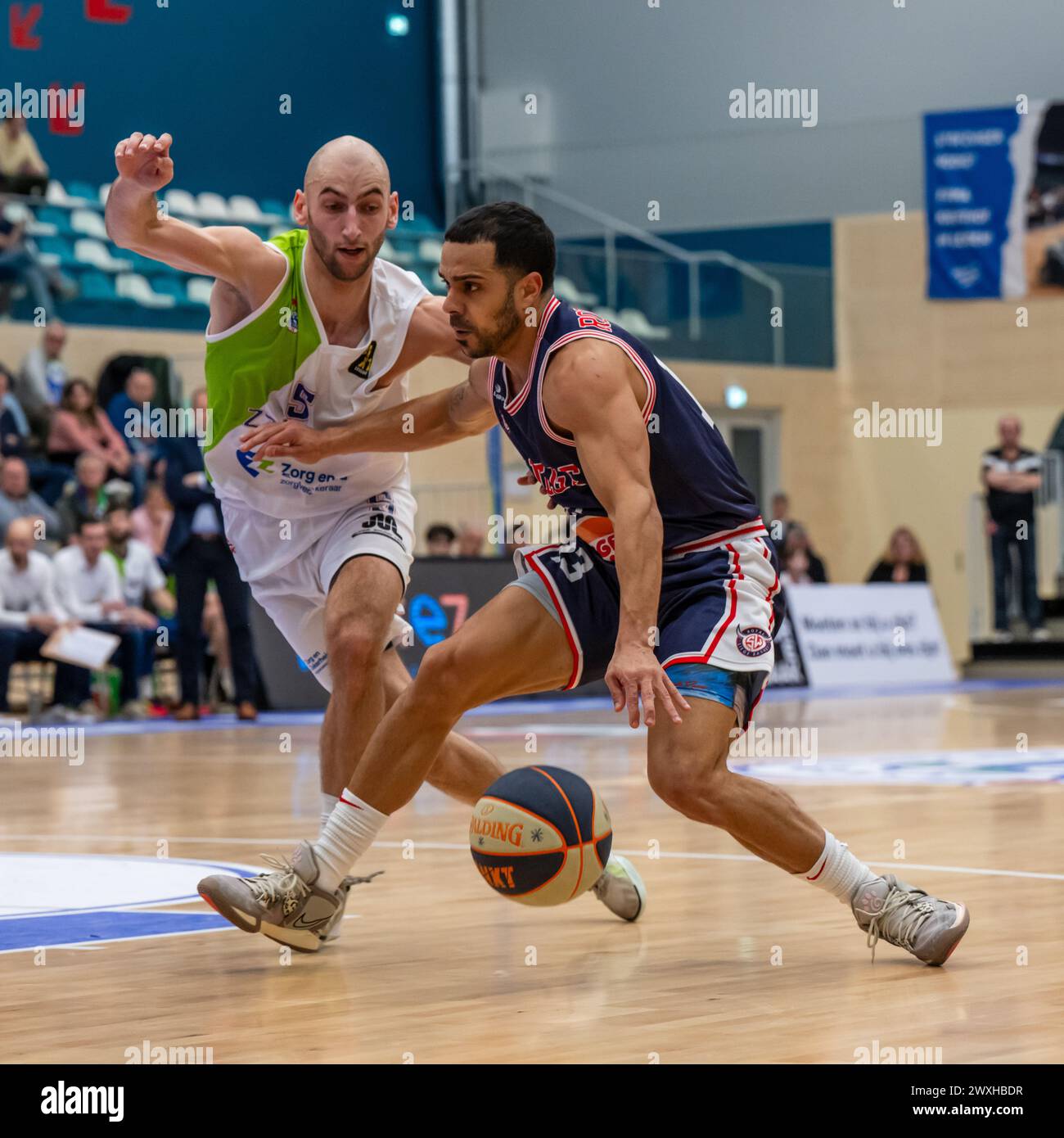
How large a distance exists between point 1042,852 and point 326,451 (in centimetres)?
292

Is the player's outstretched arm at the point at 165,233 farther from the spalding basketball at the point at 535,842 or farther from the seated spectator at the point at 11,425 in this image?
the seated spectator at the point at 11,425

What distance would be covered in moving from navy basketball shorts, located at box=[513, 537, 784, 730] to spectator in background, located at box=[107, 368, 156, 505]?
10.9 meters

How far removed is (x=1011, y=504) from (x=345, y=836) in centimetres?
1559

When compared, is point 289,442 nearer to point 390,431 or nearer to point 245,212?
point 390,431

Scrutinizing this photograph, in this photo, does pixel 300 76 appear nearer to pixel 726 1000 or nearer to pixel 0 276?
pixel 0 276

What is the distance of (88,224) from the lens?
59.3 feet

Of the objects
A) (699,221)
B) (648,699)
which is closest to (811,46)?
(699,221)

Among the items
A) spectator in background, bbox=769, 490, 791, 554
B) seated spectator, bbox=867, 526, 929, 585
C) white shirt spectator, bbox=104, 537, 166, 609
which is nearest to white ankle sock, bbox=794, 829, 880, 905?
white shirt spectator, bbox=104, 537, 166, 609

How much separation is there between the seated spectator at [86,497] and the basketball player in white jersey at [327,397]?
29.9 ft

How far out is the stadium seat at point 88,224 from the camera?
1786 centimetres

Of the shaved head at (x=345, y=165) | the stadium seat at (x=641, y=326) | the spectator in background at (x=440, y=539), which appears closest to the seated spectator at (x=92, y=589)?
the spectator in background at (x=440, y=539)

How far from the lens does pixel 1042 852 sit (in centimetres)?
643

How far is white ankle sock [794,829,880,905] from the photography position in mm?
4527

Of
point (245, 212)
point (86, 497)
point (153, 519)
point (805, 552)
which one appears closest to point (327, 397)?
point (86, 497)
